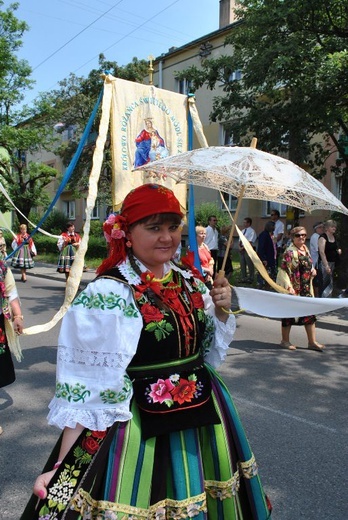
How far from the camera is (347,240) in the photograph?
441 inches

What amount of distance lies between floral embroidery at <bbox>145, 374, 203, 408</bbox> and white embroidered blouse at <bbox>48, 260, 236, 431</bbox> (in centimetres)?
9

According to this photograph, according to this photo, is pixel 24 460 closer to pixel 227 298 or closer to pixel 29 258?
pixel 227 298

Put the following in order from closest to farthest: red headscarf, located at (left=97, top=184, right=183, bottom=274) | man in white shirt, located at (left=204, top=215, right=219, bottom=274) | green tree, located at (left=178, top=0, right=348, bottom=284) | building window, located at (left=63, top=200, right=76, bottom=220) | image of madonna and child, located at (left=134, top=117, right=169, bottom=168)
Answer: red headscarf, located at (left=97, top=184, right=183, bottom=274), image of madonna and child, located at (left=134, top=117, right=169, bottom=168), green tree, located at (left=178, top=0, right=348, bottom=284), man in white shirt, located at (left=204, top=215, right=219, bottom=274), building window, located at (left=63, top=200, right=76, bottom=220)

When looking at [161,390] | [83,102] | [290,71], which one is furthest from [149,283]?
[83,102]

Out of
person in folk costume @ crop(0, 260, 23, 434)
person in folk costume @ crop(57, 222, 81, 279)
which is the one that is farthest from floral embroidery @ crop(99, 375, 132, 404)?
person in folk costume @ crop(57, 222, 81, 279)

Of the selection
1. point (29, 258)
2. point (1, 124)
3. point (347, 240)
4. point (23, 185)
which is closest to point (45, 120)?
point (1, 124)

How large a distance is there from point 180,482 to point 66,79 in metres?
24.2

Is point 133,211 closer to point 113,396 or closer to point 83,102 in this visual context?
point 113,396

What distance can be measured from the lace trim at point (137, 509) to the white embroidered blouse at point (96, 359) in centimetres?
25

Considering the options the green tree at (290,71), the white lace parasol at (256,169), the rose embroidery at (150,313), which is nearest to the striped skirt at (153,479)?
the rose embroidery at (150,313)

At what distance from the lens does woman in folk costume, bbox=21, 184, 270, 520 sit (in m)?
1.68

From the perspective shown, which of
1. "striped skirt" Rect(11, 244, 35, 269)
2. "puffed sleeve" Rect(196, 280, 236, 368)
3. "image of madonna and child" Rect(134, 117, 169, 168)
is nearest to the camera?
"puffed sleeve" Rect(196, 280, 236, 368)

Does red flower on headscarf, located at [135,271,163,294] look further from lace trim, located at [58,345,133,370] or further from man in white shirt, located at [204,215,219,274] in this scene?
man in white shirt, located at [204,215,219,274]

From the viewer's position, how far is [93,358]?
1734 millimetres
